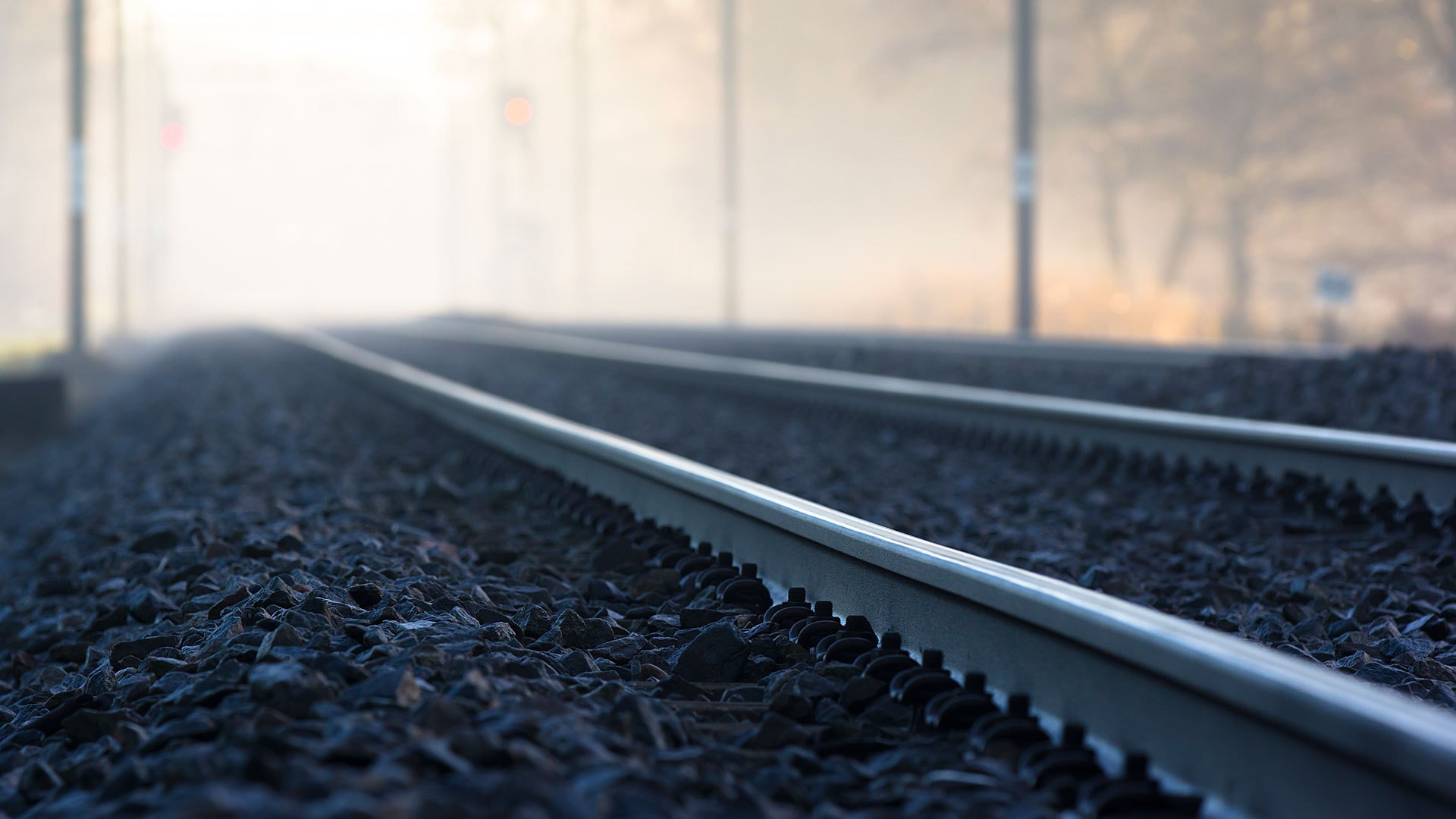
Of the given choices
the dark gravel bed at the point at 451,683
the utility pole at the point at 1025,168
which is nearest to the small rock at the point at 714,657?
the dark gravel bed at the point at 451,683

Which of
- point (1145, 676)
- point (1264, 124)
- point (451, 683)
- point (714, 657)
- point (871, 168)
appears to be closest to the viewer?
point (1145, 676)

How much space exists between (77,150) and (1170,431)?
18.1 metres

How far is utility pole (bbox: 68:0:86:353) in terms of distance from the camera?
1956cm

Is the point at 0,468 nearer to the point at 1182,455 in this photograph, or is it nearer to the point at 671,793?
the point at 1182,455

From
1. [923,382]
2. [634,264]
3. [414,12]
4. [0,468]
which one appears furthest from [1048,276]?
[414,12]

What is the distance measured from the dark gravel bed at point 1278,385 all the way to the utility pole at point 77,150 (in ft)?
42.1

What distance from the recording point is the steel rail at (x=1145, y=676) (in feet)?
5.99

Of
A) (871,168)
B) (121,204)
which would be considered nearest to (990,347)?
(121,204)

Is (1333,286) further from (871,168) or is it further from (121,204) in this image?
(871,168)

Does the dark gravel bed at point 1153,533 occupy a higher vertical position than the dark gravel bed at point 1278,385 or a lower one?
lower

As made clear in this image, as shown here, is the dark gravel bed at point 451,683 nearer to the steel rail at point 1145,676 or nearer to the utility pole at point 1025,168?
the steel rail at point 1145,676

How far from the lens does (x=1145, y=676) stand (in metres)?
2.29

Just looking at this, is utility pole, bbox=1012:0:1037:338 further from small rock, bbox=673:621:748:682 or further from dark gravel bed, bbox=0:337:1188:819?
small rock, bbox=673:621:748:682

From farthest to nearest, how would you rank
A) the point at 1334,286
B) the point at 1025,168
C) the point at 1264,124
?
the point at 1264,124, the point at 1025,168, the point at 1334,286
